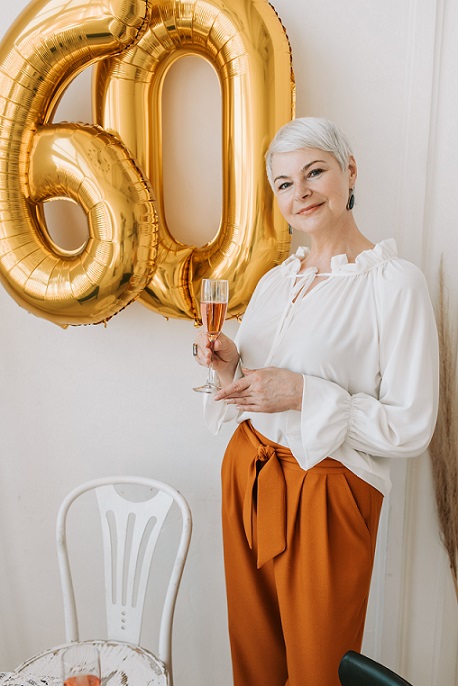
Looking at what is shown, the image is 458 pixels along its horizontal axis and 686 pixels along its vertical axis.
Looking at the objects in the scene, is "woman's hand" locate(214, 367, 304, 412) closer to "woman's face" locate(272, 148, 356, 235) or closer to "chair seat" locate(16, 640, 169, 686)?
"woman's face" locate(272, 148, 356, 235)

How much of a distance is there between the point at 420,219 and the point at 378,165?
169mm

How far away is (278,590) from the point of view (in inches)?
50.3

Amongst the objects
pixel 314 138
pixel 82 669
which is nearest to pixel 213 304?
pixel 314 138

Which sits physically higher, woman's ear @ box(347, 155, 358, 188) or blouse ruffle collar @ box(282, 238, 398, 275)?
woman's ear @ box(347, 155, 358, 188)

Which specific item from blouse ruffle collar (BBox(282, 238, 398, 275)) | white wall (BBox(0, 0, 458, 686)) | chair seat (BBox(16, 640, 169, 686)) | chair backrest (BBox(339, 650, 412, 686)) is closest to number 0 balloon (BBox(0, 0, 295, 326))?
white wall (BBox(0, 0, 458, 686))

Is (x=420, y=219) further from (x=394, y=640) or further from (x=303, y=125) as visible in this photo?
(x=394, y=640)

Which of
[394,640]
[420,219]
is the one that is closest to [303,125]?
[420,219]

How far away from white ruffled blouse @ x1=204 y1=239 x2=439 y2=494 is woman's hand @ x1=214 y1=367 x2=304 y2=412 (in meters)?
0.02

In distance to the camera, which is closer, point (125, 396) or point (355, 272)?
point (355, 272)

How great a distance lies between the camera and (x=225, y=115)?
4.71ft

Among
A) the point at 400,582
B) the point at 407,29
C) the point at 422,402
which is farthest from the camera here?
the point at 400,582

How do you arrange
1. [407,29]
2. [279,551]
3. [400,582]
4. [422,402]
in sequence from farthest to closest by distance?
1. [400,582]
2. [407,29]
3. [279,551]
4. [422,402]

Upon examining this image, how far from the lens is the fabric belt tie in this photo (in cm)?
124

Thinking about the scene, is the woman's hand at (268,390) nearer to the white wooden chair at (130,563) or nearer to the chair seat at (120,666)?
the white wooden chair at (130,563)
